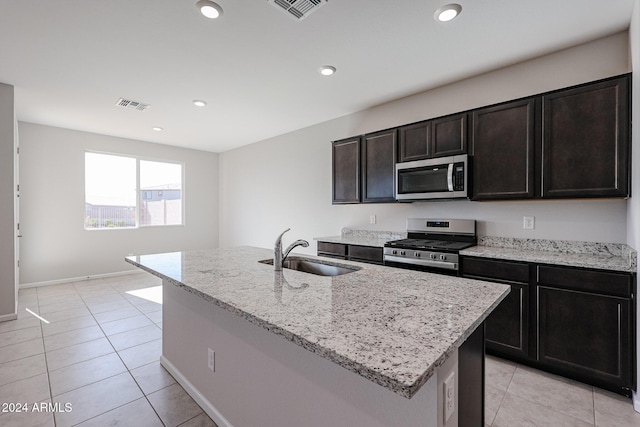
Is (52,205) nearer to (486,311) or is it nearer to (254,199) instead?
(254,199)

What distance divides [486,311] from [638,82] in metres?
1.94

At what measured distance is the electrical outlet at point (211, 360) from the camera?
1739mm

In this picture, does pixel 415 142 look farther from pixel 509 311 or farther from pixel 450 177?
pixel 509 311

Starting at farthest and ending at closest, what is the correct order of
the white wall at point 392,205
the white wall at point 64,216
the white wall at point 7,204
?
the white wall at point 64,216
the white wall at point 7,204
the white wall at point 392,205

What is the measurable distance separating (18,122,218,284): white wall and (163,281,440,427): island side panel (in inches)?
160

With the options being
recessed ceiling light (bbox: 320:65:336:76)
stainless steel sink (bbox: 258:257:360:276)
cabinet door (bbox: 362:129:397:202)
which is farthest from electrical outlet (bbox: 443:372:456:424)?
recessed ceiling light (bbox: 320:65:336:76)

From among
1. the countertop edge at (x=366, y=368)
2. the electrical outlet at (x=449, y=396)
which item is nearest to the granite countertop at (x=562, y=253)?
the electrical outlet at (x=449, y=396)

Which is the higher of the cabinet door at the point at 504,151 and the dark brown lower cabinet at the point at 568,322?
the cabinet door at the point at 504,151

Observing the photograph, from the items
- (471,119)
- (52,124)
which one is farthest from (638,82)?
(52,124)

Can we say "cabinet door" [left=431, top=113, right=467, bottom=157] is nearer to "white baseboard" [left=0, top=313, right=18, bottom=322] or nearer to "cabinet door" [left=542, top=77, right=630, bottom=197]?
"cabinet door" [left=542, top=77, right=630, bottom=197]

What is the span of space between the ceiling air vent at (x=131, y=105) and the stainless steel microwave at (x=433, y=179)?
130 inches

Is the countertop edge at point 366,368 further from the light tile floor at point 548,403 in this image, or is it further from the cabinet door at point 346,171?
the cabinet door at point 346,171

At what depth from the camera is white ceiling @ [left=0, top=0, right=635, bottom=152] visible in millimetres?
2066

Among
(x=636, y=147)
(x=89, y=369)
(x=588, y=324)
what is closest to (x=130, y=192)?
(x=89, y=369)
